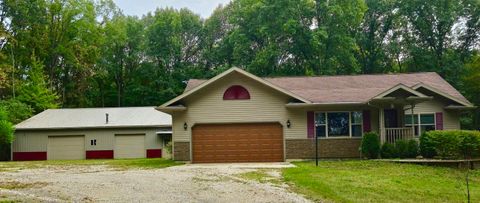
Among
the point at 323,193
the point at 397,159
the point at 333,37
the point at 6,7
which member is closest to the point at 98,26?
the point at 6,7

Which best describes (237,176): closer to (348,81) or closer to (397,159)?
(397,159)

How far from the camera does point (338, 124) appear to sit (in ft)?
70.1

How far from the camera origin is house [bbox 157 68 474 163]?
21.0m

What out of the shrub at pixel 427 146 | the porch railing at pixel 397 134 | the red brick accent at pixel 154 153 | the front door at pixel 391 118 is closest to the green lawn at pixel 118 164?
the red brick accent at pixel 154 153

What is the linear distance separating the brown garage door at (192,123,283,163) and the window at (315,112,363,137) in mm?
1739

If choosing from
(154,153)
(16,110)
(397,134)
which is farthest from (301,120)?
(16,110)

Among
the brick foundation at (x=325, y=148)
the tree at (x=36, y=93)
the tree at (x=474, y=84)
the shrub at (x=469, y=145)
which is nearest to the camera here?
the shrub at (x=469, y=145)

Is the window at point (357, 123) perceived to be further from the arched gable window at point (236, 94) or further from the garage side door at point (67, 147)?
the garage side door at point (67, 147)

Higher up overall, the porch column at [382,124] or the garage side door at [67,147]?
the porch column at [382,124]

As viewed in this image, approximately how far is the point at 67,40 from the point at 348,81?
29.7 meters

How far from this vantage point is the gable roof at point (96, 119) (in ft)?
99.0

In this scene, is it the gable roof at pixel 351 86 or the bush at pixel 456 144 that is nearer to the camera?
the bush at pixel 456 144

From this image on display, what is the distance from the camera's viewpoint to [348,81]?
77.7ft

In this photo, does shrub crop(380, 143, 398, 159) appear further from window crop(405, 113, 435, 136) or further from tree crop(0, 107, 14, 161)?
tree crop(0, 107, 14, 161)
